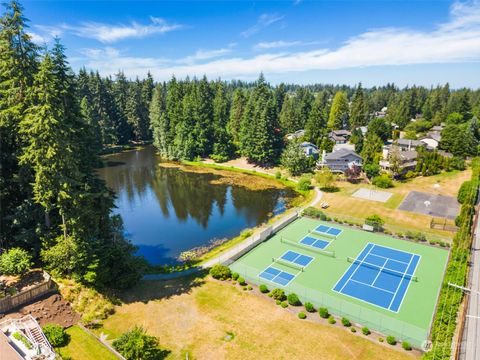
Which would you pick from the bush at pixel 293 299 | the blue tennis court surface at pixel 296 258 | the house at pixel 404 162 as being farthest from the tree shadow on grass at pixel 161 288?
the house at pixel 404 162

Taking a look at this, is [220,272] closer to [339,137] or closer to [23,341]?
[23,341]

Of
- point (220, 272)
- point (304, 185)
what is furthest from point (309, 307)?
point (304, 185)

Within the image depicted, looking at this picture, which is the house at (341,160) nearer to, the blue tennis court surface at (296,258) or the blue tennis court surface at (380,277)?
the blue tennis court surface at (380,277)

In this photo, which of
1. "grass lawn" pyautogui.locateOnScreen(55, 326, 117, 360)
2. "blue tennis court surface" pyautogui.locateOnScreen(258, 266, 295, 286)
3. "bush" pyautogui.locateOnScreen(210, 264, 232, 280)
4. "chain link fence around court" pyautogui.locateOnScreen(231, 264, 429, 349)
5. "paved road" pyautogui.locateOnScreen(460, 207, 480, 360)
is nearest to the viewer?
"grass lawn" pyautogui.locateOnScreen(55, 326, 117, 360)

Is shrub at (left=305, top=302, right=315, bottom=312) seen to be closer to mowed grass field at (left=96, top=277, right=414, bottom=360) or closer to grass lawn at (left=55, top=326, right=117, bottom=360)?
mowed grass field at (left=96, top=277, right=414, bottom=360)

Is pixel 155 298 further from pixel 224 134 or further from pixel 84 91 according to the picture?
pixel 84 91

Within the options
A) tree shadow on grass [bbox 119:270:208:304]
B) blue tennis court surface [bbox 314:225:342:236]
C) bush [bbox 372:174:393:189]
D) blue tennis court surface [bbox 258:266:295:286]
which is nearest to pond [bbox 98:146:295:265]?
tree shadow on grass [bbox 119:270:208:304]
